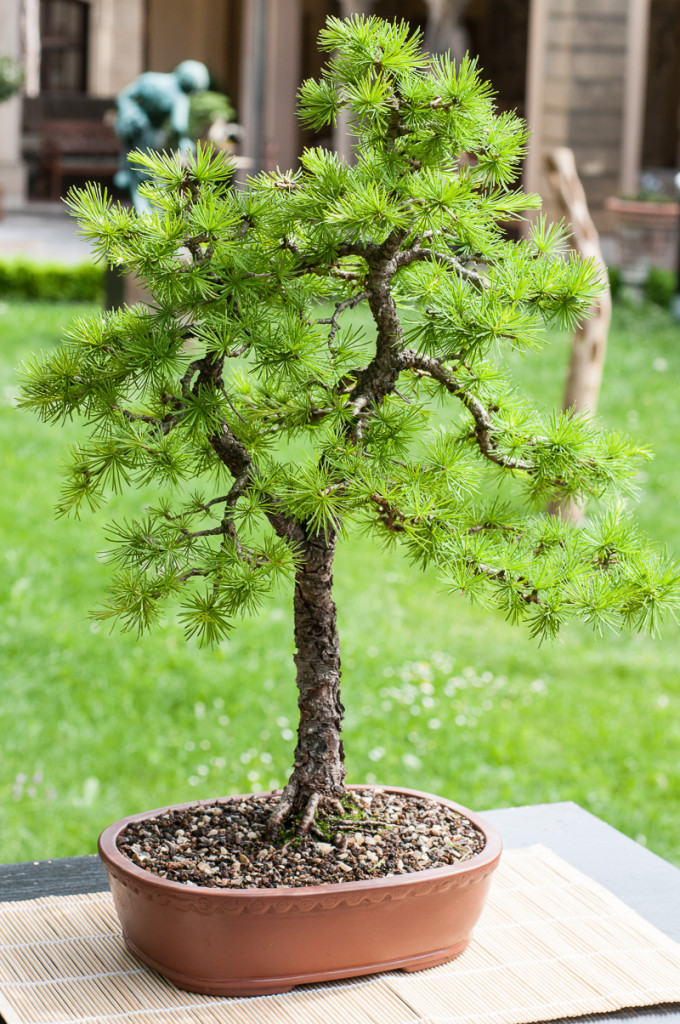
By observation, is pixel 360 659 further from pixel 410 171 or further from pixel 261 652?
pixel 410 171

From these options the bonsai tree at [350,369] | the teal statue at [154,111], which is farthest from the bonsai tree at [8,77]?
the bonsai tree at [350,369]

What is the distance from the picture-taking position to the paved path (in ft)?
33.6

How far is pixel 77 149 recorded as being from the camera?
46.6 ft

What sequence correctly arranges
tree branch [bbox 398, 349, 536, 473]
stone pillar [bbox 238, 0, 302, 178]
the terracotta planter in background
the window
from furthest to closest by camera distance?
the window → stone pillar [bbox 238, 0, 302, 178] → the terracotta planter in background → tree branch [bbox 398, 349, 536, 473]

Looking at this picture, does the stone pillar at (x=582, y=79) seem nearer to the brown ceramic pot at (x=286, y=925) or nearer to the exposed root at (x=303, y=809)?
the exposed root at (x=303, y=809)

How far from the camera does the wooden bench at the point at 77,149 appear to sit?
46.5 feet

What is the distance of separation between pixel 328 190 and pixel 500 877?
941mm

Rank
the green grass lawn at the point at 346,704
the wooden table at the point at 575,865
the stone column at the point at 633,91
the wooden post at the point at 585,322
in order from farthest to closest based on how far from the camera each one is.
A: the stone column at the point at 633,91, the wooden post at the point at 585,322, the green grass lawn at the point at 346,704, the wooden table at the point at 575,865

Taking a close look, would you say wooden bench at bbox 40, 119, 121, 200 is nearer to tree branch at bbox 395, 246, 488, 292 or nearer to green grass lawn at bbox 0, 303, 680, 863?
green grass lawn at bbox 0, 303, 680, 863

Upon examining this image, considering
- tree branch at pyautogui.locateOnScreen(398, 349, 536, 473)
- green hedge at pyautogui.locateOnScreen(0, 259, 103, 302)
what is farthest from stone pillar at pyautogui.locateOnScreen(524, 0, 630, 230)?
tree branch at pyautogui.locateOnScreen(398, 349, 536, 473)

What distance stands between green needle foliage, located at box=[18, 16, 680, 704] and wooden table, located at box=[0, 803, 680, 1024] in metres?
0.50

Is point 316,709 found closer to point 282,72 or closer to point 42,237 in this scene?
point 42,237

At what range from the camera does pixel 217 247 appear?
1.28m

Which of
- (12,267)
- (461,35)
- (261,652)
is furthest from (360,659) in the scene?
(461,35)
